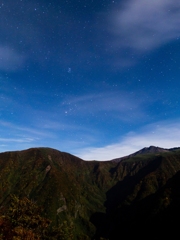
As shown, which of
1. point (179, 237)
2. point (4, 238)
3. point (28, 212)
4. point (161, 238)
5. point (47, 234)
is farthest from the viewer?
point (161, 238)

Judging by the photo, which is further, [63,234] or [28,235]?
[63,234]

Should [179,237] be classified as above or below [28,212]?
below

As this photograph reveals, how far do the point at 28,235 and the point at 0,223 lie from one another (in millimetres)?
6121

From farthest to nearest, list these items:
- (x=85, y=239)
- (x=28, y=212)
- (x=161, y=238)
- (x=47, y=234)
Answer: (x=161, y=238) < (x=85, y=239) < (x=47, y=234) < (x=28, y=212)

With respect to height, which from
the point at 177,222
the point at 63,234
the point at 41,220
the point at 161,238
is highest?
the point at 41,220

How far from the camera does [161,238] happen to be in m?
198

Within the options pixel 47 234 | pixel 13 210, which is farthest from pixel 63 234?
pixel 13 210

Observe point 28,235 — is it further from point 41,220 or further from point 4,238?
point 41,220

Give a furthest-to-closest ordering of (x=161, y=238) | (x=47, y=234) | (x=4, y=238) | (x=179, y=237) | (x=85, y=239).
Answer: (x=161, y=238), (x=179, y=237), (x=85, y=239), (x=47, y=234), (x=4, y=238)

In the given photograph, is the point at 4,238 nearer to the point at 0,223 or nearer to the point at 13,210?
the point at 0,223

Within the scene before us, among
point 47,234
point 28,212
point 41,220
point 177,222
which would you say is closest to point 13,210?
point 28,212

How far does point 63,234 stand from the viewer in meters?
74.1

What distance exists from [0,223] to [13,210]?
70.8ft

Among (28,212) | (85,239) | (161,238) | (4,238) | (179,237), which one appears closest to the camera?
(4,238)
